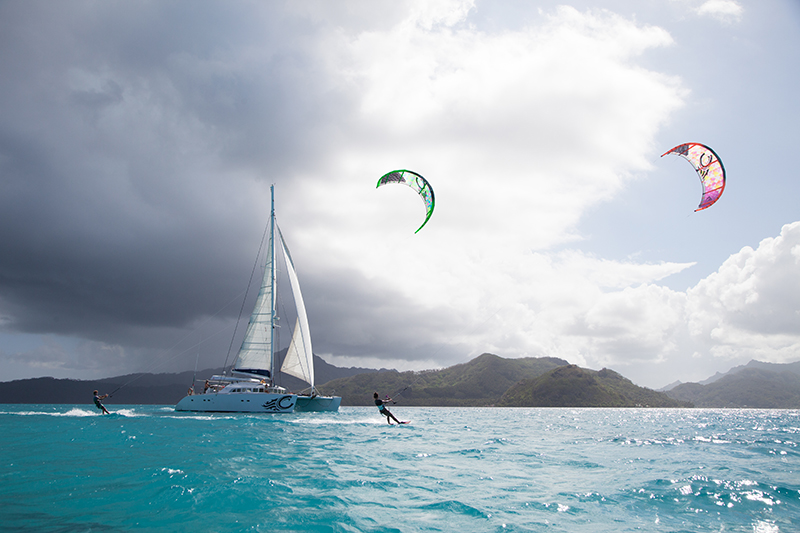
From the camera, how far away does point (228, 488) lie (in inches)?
370

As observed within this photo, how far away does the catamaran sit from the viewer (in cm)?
3944

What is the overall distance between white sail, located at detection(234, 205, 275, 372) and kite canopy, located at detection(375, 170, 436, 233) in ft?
77.1

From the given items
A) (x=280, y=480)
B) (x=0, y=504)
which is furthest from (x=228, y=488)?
(x=0, y=504)

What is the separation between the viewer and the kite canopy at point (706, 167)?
776 inches

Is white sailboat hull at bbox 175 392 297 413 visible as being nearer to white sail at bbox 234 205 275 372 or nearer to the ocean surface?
white sail at bbox 234 205 275 372

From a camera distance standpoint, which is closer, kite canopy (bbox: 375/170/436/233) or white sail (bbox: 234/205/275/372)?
kite canopy (bbox: 375/170/436/233)

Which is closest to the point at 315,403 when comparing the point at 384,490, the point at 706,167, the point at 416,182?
the point at 416,182

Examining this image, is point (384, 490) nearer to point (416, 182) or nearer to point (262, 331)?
point (416, 182)

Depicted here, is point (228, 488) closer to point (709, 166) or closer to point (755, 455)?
point (755, 455)

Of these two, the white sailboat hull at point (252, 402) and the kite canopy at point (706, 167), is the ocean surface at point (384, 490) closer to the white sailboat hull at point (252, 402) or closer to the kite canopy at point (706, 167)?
the kite canopy at point (706, 167)

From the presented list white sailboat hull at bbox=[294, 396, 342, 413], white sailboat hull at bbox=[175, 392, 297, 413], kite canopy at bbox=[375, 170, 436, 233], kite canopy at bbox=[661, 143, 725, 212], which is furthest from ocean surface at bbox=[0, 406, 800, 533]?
white sailboat hull at bbox=[294, 396, 342, 413]

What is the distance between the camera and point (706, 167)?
66.2ft

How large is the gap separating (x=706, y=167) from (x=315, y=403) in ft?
127

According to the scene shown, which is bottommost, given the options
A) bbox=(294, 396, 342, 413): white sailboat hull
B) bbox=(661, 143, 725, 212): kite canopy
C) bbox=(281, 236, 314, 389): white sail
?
Result: bbox=(294, 396, 342, 413): white sailboat hull
